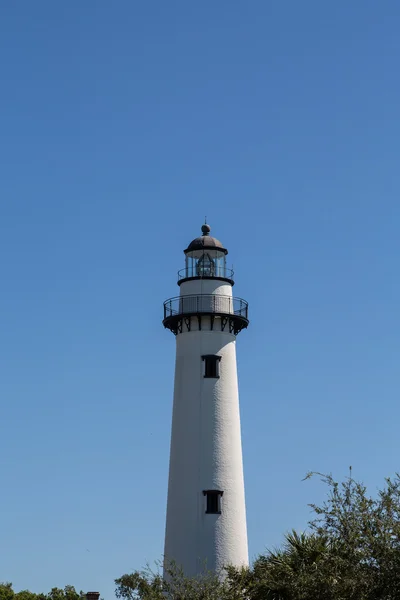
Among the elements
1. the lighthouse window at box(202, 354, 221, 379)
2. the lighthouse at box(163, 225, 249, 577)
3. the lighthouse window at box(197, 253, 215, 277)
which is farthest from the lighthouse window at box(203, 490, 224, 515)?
the lighthouse window at box(197, 253, 215, 277)

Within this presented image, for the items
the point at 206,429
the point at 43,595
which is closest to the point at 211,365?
the point at 206,429

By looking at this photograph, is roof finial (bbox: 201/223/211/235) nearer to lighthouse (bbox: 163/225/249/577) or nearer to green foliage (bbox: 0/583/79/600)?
lighthouse (bbox: 163/225/249/577)

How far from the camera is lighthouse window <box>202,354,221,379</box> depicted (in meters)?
44.3

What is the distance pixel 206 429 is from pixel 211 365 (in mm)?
2636

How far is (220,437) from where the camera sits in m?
43.6

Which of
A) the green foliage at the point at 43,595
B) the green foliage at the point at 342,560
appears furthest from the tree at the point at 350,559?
the green foliage at the point at 43,595

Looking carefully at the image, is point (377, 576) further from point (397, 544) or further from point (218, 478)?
point (218, 478)

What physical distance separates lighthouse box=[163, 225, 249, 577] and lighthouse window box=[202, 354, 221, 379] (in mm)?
40

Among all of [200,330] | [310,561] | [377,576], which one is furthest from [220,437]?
[377,576]

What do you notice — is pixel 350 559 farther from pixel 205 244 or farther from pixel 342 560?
pixel 205 244

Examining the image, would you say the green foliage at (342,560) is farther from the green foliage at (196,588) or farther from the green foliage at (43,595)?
the green foliage at (43,595)

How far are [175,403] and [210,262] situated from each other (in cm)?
626

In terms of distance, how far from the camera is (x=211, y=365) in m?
44.5

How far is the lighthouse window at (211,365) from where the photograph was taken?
4434 cm
